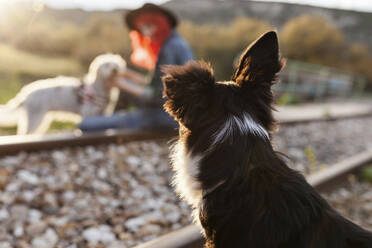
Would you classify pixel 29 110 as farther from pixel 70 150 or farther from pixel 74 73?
pixel 74 73

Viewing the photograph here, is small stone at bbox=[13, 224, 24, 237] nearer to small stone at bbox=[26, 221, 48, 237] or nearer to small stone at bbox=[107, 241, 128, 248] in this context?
small stone at bbox=[26, 221, 48, 237]

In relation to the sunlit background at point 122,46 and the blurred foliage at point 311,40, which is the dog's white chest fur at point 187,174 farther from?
the blurred foliage at point 311,40

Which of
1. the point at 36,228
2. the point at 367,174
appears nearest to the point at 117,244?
the point at 36,228

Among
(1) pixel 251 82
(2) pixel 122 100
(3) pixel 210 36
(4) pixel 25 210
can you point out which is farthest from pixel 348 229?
(3) pixel 210 36

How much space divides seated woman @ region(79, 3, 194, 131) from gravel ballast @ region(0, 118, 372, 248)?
21.0 inches

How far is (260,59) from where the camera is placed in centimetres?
195

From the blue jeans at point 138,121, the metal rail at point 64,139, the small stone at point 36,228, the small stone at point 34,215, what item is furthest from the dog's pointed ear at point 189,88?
the blue jeans at point 138,121

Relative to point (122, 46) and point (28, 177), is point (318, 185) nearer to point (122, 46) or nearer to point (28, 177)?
point (28, 177)

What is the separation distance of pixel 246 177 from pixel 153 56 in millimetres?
4469

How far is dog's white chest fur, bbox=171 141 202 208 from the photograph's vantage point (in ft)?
6.13

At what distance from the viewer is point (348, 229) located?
5.70ft

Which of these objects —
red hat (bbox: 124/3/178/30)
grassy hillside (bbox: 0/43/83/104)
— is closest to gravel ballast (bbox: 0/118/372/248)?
red hat (bbox: 124/3/178/30)

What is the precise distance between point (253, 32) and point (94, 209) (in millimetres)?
17811

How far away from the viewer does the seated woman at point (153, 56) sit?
5379 mm
